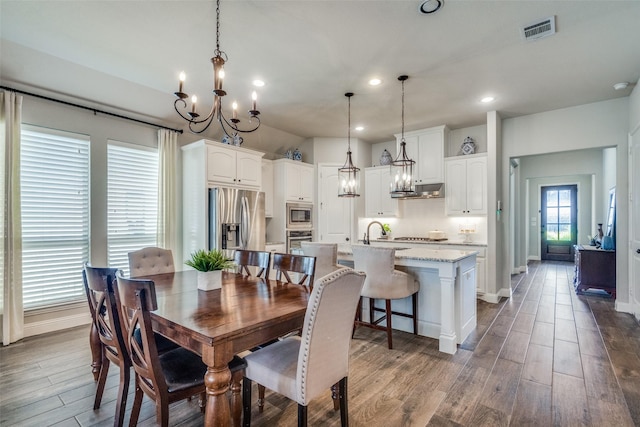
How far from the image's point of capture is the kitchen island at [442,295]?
9.58 ft

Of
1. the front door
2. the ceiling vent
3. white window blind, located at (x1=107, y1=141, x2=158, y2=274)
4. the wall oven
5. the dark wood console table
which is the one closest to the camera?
the ceiling vent

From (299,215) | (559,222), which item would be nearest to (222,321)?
(299,215)

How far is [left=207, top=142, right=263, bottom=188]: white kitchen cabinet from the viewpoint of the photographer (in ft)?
13.9

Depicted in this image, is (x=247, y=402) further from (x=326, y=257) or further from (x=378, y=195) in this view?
(x=378, y=195)

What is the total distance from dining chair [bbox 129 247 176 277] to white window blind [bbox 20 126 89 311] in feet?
4.46

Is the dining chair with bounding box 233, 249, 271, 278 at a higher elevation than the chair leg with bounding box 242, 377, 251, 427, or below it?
higher

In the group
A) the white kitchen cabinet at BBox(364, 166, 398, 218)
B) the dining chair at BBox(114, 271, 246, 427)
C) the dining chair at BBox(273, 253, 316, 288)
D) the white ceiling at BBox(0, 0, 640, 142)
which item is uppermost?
the white ceiling at BBox(0, 0, 640, 142)

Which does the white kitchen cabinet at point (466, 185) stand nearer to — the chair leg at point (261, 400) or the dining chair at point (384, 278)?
the dining chair at point (384, 278)

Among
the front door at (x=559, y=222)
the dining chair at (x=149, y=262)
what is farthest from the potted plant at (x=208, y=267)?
the front door at (x=559, y=222)

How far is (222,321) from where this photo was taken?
154cm

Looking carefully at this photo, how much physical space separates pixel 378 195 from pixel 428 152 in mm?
1242

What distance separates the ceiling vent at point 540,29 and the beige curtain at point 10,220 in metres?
4.82

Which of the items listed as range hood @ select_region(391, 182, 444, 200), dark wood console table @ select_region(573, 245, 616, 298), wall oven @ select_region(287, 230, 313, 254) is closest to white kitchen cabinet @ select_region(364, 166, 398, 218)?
range hood @ select_region(391, 182, 444, 200)

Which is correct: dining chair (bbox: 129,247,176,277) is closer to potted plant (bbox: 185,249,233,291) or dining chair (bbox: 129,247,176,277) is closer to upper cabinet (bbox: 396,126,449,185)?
potted plant (bbox: 185,249,233,291)
